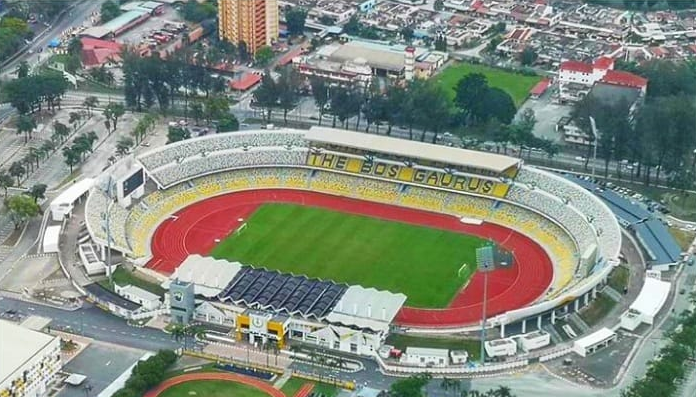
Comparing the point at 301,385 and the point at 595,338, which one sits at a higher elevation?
the point at 595,338

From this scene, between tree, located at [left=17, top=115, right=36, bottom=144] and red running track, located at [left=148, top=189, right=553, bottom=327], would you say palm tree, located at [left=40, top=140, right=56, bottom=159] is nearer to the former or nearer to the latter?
tree, located at [left=17, top=115, right=36, bottom=144]

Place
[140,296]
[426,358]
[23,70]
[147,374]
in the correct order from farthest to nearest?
[23,70], [140,296], [426,358], [147,374]

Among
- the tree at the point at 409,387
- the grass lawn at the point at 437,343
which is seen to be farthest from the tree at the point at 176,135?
the tree at the point at 409,387

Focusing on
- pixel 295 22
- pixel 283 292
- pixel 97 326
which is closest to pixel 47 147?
pixel 97 326

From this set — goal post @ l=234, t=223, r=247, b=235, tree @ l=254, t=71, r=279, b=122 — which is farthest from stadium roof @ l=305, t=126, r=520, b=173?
tree @ l=254, t=71, r=279, b=122

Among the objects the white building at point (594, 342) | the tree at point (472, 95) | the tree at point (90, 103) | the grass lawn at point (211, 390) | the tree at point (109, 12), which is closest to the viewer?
the grass lawn at point (211, 390)

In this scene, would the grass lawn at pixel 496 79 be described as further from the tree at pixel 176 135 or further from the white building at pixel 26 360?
the white building at pixel 26 360

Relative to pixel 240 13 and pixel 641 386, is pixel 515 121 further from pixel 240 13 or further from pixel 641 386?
→ pixel 641 386

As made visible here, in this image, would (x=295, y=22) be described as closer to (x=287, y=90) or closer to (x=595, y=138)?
(x=287, y=90)

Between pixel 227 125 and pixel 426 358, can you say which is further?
pixel 227 125
